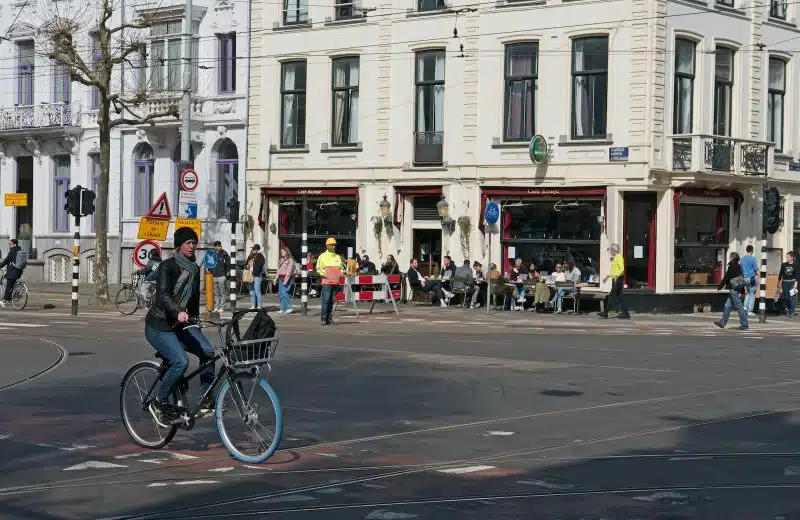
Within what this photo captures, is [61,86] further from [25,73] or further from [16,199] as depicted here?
[16,199]

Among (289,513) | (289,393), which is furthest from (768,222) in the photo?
(289,513)

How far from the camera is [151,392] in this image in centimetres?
1170

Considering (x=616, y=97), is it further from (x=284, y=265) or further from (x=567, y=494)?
(x=567, y=494)

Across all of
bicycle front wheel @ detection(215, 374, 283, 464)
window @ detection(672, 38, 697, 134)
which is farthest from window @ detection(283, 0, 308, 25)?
bicycle front wheel @ detection(215, 374, 283, 464)

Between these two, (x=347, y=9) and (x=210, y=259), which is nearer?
(x=210, y=259)

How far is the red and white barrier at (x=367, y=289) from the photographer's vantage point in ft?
109

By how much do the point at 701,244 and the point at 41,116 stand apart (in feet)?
78.7

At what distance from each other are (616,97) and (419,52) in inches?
268

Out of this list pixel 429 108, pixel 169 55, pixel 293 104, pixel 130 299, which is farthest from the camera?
pixel 169 55

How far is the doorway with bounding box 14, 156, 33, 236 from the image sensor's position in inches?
2015

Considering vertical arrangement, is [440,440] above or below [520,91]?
below

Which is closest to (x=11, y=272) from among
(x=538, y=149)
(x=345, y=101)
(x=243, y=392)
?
(x=345, y=101)

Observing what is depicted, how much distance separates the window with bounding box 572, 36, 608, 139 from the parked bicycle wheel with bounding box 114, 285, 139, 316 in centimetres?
1282

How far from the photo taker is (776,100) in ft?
135
